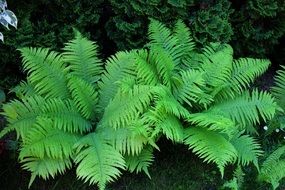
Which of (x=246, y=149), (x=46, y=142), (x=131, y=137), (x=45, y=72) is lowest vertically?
(x=246, y=149)

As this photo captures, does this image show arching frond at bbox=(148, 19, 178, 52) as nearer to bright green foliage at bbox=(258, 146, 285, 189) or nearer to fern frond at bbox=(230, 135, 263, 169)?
fern frond at bbox=(230, 135, 263, 169)

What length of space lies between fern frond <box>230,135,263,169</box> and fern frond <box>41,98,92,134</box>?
138 centimetres

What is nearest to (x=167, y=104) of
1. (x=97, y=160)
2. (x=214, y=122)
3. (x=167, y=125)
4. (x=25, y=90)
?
(x=167, y=125)

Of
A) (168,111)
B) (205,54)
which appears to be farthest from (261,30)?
(168,111)

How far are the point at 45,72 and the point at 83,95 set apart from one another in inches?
17.4

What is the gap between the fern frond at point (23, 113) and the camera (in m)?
4.11

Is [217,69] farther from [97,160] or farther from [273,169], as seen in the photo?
[97,160]

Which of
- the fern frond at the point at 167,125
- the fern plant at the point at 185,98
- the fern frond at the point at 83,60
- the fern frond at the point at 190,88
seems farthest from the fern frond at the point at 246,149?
the fern frond at the point at 83,60

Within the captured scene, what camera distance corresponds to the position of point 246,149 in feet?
14.7

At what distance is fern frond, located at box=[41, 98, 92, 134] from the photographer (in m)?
4.16

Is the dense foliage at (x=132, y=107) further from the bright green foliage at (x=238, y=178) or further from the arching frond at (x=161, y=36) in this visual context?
the bright green foliage at (x=238, y=178)

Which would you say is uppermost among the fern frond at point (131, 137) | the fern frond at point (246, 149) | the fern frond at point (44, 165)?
the fern frond at point (131, 137)

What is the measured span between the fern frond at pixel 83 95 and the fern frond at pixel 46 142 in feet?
1.16

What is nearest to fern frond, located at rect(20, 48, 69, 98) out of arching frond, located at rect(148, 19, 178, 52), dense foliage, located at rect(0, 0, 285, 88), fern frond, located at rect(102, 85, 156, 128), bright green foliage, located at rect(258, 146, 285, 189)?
dense foliage, located at rect(0, 0, 285, 88)
